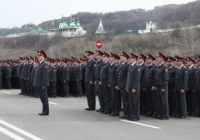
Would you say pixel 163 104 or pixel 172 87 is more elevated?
pixel 172 87

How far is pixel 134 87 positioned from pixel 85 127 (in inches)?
93.6

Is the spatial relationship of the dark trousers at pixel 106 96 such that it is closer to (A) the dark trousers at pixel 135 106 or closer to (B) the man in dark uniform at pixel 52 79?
(A) the dark trousers at pixel 135 106

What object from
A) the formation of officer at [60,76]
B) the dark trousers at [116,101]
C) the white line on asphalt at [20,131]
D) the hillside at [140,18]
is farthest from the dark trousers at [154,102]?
the hillside at [140,18]

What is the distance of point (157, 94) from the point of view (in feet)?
→ 51.5

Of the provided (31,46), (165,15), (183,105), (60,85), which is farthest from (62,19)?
(183,105)

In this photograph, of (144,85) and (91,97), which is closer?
(144,85)

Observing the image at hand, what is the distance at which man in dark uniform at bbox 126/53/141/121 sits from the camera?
49.5 ft

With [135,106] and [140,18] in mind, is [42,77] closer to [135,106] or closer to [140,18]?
[135,106]

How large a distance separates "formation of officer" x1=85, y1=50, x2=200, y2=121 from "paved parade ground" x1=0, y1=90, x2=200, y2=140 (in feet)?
1.60

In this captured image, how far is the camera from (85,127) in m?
13.3

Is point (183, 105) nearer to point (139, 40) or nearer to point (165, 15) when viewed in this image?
point (139, 40)

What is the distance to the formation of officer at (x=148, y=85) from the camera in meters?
15.3

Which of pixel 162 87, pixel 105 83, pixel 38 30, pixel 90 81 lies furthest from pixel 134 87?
pixel 38 30

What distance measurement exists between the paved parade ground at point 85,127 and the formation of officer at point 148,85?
488 mm
